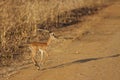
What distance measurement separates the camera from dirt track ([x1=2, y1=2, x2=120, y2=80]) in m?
7.46

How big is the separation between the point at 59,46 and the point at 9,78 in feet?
9.16

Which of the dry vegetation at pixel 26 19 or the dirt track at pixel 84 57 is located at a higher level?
the dry vegetation at pixel 26 19

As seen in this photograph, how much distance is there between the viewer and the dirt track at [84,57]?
746 centimetres

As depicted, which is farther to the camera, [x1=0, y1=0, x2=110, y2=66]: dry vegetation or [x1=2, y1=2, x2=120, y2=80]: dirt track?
[x1=0, y1=0, x2=110, y2=66]: dry vegetation

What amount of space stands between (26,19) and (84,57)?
2.97 meters

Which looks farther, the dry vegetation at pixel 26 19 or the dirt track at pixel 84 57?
A: the dry vegetation at pixel 26 19

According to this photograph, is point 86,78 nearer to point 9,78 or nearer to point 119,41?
point 9,78

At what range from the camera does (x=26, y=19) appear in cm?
1094

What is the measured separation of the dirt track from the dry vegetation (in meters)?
0.73

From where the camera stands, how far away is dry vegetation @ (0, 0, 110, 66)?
30.0ft

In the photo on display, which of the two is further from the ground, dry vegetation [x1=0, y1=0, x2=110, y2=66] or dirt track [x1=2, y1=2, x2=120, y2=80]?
dry vegetation [x1=0, y1=0, x2=110, y2=66]

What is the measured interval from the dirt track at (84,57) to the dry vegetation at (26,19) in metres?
0.73

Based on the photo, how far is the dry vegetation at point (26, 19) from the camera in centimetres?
914

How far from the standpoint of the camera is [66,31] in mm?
11781
